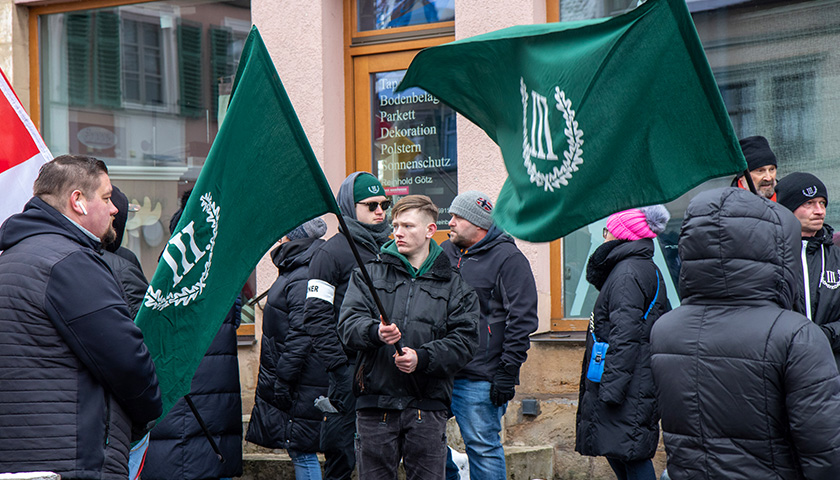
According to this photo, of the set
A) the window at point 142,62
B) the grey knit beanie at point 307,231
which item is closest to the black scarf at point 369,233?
the grey knit beanie at point 307,231

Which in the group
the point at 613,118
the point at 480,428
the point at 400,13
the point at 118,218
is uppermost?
the point at 400,13

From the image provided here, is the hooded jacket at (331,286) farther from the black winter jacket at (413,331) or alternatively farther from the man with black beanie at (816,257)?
the man with black beanie at (816,257)

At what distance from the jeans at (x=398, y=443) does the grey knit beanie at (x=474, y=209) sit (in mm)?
1565

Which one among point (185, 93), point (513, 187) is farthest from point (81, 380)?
point (185, 93)

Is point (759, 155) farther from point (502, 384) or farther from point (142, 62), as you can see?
point (142, 62)

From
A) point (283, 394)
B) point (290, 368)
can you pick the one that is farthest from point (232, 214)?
point (283, 394)

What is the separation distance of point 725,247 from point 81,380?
87.5 inches

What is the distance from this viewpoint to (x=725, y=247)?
335 cm

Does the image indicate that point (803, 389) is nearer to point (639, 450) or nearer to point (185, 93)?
point (639, 450)

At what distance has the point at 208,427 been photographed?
595cm

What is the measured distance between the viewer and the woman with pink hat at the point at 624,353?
5.42 m

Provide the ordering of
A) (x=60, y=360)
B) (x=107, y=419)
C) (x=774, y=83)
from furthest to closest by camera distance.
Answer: (x=774, y=83)
(x=107, y=419)
(x=60, y=360)

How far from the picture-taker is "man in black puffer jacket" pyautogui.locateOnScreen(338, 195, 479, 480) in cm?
488

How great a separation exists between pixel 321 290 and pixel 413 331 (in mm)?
851
